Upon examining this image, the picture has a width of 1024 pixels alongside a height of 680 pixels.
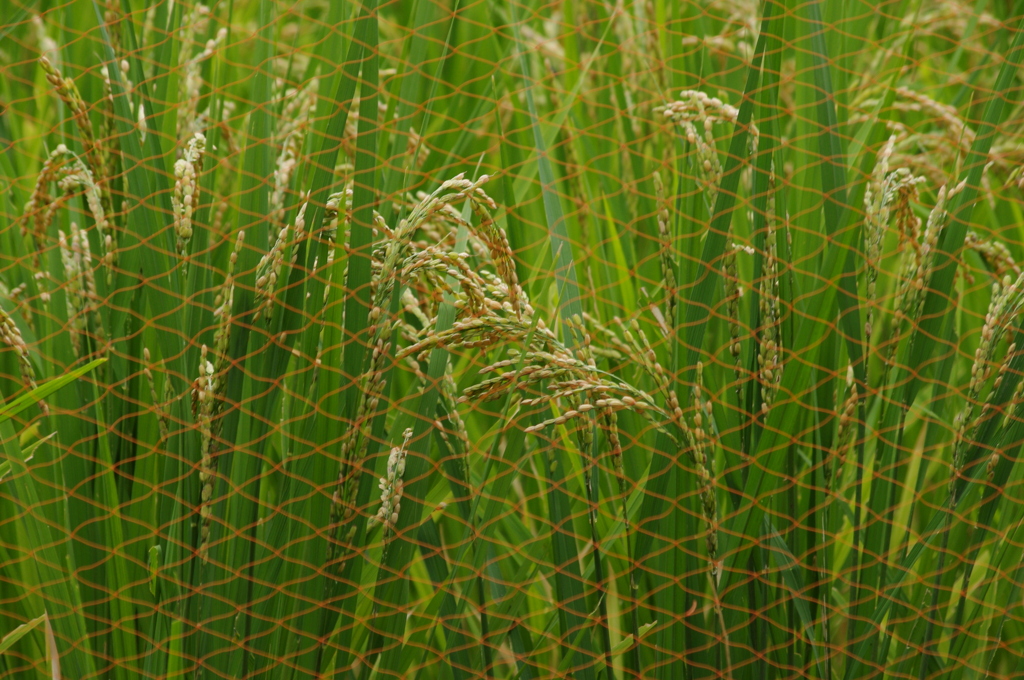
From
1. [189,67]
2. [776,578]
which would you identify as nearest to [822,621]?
[776,578]

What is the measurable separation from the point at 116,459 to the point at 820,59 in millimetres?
1318

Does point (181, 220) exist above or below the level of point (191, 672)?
above

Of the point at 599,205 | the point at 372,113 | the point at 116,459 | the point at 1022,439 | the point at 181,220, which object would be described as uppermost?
the point at 372,113

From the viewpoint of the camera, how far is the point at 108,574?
1.16 meters

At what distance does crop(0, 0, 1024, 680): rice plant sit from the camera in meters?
1.10

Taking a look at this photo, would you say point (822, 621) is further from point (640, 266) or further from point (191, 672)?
point (191, 672)

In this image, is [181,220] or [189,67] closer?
[181,220]

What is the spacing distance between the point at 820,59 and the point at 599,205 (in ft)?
1.68

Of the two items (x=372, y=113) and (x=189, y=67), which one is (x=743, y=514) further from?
(x=189, y=67)

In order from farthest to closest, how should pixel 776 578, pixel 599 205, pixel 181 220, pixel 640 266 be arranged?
1. pixel 599 205
2. pixel 640 266
3. pixel 776 578
4. pixel 181 220

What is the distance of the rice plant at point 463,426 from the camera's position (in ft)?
3.60

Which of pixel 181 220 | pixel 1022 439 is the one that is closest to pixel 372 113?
pixel 181 220

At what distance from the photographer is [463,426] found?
1122mm

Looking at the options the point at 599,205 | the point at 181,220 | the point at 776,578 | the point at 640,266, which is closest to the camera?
the point at 181,220
